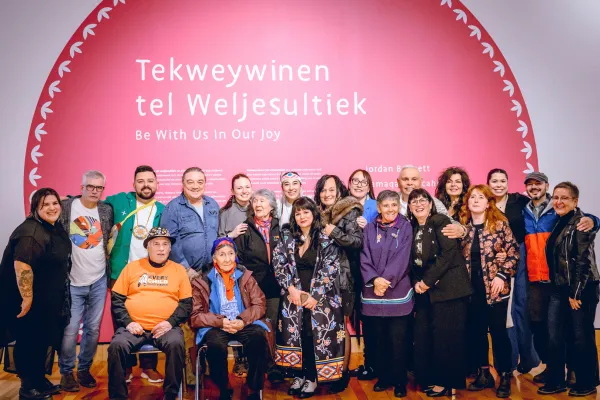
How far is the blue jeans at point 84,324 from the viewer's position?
4055mm

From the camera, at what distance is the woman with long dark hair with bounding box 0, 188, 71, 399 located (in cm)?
362

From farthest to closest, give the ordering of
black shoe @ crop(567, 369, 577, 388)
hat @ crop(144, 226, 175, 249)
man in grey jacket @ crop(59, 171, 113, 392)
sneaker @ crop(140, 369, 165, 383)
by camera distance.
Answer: sneaker @ crop(140, 369, 165, 383) → man in grey jacket @ crop(59, 171, 113, 392) → black shoe @ crop(567, 369, 577, 388) → hat @ crop(144, 226, 175, 249)

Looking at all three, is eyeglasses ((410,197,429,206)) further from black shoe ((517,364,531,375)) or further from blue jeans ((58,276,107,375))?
blue jeans ((58,276,107,375))

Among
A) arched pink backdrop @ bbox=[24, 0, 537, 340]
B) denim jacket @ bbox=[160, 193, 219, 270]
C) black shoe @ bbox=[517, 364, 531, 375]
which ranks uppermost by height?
arched pink backdrop @ bbox=[24, 0, 537, 340]

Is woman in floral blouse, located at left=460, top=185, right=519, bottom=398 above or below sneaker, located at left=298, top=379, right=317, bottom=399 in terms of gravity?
above

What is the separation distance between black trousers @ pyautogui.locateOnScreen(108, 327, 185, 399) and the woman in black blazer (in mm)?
1609

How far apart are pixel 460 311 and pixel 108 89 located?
3.48 metres

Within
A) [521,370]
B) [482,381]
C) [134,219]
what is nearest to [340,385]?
[482,381]

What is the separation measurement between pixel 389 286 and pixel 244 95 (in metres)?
2.25

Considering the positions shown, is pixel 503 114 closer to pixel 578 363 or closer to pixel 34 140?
pixel 578 363

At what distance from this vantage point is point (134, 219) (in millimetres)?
4199

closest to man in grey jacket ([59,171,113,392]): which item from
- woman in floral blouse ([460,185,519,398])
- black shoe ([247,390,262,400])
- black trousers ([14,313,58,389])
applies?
black trousers ([14,313,58,389])

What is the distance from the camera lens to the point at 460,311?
3.71m

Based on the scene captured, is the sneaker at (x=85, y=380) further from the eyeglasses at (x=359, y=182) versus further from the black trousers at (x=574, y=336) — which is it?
the black trousers at (x=574, y=336)
